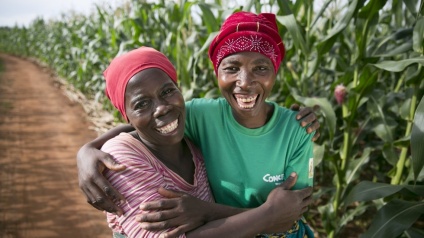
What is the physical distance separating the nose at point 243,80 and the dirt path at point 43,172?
5.96 ft

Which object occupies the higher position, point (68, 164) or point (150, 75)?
point (150, 75)

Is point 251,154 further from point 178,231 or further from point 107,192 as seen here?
point 107,192

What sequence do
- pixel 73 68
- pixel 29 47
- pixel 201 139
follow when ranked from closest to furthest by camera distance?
pixel 201 139 → pixel 73 68 → pixel 29 47

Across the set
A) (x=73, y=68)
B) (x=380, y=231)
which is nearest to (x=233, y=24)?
(x=380, y=231)

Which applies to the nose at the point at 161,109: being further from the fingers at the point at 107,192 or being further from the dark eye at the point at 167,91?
the fingers at the point at 107,192

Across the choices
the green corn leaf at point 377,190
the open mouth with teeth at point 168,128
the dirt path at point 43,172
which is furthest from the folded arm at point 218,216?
the dirt path at point 43,172

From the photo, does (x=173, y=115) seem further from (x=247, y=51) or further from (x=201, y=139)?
(x=247, y=51)

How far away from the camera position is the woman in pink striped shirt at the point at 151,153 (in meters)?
1.12

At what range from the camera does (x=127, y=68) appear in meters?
1.18

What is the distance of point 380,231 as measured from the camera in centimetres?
160

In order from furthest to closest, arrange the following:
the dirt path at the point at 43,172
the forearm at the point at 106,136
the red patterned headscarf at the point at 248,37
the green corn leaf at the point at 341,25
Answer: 1. the dirt path at the point at 43,172
2. the green corn leaf at the point at 341,25
3. the forearm at the point at 106,136
4. the red patterned headscarf at the point at 248,37

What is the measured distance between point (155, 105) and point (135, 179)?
0.25 meters

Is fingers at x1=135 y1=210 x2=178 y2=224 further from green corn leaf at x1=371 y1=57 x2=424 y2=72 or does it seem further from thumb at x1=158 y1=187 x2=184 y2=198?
green corn leaf at x1=371 y1=57 x2=424 y2=72

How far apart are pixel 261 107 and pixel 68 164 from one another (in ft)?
9.76
